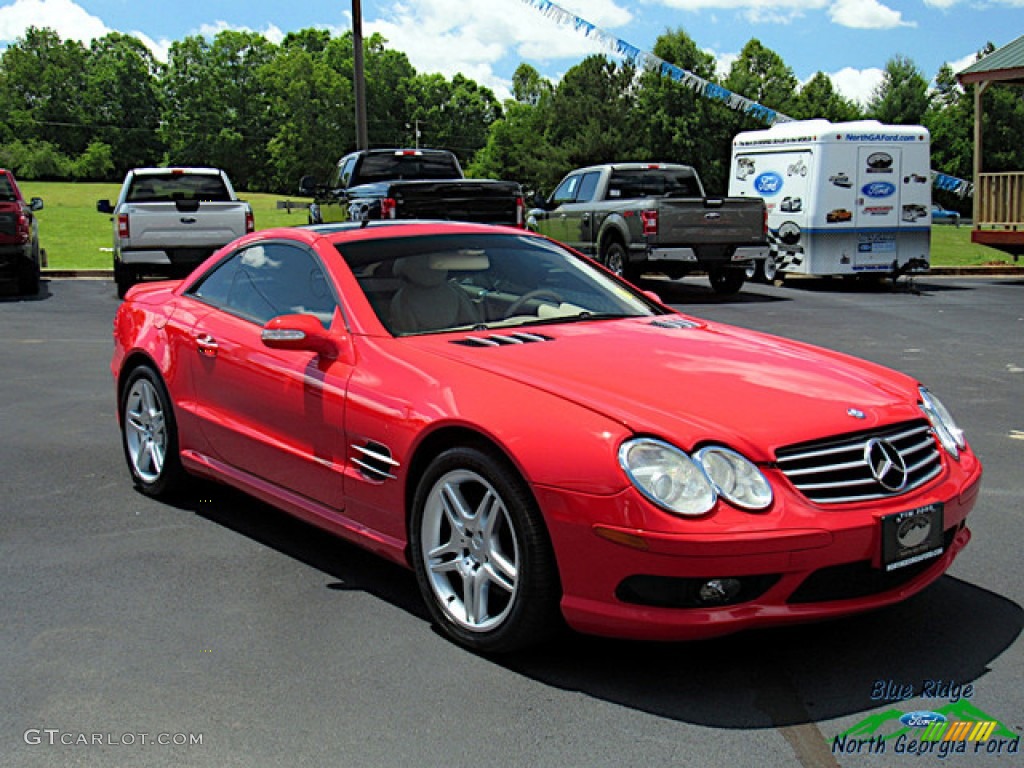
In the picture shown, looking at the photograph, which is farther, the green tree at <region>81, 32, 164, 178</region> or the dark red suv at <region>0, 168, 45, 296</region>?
the green tree at <region>81, 32, 164, 178</region>

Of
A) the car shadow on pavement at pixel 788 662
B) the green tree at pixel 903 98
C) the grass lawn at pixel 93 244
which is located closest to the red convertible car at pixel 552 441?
the car shadow on pavement at pixel 788 662

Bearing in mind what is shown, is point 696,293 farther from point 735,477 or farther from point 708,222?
point 735,477

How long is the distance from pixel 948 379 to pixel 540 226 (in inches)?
427

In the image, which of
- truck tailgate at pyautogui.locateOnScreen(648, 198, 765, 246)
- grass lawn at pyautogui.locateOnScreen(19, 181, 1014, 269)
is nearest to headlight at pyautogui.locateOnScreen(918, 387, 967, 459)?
truck tailgate at pyautogui.locateOnScreen(648, 198, 765, 246)

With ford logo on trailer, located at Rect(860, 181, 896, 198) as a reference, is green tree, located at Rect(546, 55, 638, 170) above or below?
Answer: above

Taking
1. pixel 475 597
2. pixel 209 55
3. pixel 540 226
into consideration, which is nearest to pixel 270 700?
pixel 475 597

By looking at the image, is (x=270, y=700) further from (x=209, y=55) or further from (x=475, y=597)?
(x=209, y=55)

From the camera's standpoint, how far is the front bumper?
11.0 ft

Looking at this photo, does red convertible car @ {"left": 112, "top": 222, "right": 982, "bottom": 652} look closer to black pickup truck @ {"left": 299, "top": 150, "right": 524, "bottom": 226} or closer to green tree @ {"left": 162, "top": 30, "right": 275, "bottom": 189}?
black pickup truck @ {"left": 299, "top": 150, "right": 524, "bottom": 226}

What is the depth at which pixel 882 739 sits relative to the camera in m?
3.25

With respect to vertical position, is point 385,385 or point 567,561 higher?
point 385,385

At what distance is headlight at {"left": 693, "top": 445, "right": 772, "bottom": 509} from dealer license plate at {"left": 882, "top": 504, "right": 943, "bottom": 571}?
0.41 meters

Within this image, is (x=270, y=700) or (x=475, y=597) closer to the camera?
(x=270, y=700)

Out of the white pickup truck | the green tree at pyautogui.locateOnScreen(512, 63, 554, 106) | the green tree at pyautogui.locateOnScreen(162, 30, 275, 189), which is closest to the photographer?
the white pickup truck
